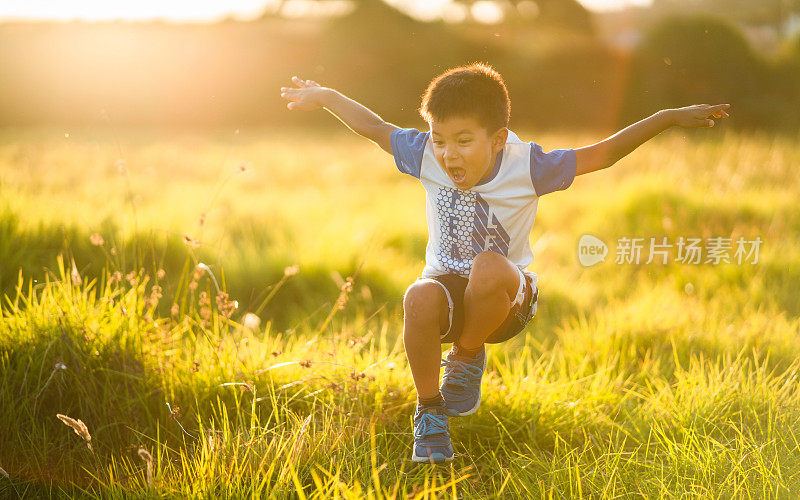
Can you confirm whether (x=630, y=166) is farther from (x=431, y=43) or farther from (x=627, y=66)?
(x=431, y=43)

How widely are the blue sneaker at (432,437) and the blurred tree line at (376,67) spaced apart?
17.9ft

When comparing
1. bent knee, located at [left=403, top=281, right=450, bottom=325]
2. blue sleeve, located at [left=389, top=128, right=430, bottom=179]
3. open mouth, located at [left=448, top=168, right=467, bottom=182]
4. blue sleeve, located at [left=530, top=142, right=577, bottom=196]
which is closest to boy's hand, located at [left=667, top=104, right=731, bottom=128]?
blue sleeve, located at [left=530, top=142, right=577, bottom=196]

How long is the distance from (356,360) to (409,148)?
963 mm

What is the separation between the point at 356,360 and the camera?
286 centimetres

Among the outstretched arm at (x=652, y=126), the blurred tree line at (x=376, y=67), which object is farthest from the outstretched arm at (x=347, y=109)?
the blurred tree line at (x=376, y=67)

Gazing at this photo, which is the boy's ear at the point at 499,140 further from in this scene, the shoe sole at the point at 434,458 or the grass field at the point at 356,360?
the shoe sole at the point at 434,458

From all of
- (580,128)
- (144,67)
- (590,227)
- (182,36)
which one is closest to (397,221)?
(590,227)

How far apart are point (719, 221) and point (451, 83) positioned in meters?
4.02

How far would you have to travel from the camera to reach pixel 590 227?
5.84m

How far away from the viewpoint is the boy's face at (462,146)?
2174 millimetres

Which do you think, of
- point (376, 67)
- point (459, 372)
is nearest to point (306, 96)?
point (459, 372)

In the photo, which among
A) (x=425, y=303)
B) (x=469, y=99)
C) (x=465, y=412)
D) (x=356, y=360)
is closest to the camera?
(x=469, y=99)

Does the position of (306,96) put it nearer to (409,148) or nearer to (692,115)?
(409,148)

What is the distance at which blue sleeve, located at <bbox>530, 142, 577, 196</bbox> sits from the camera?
2.30m
